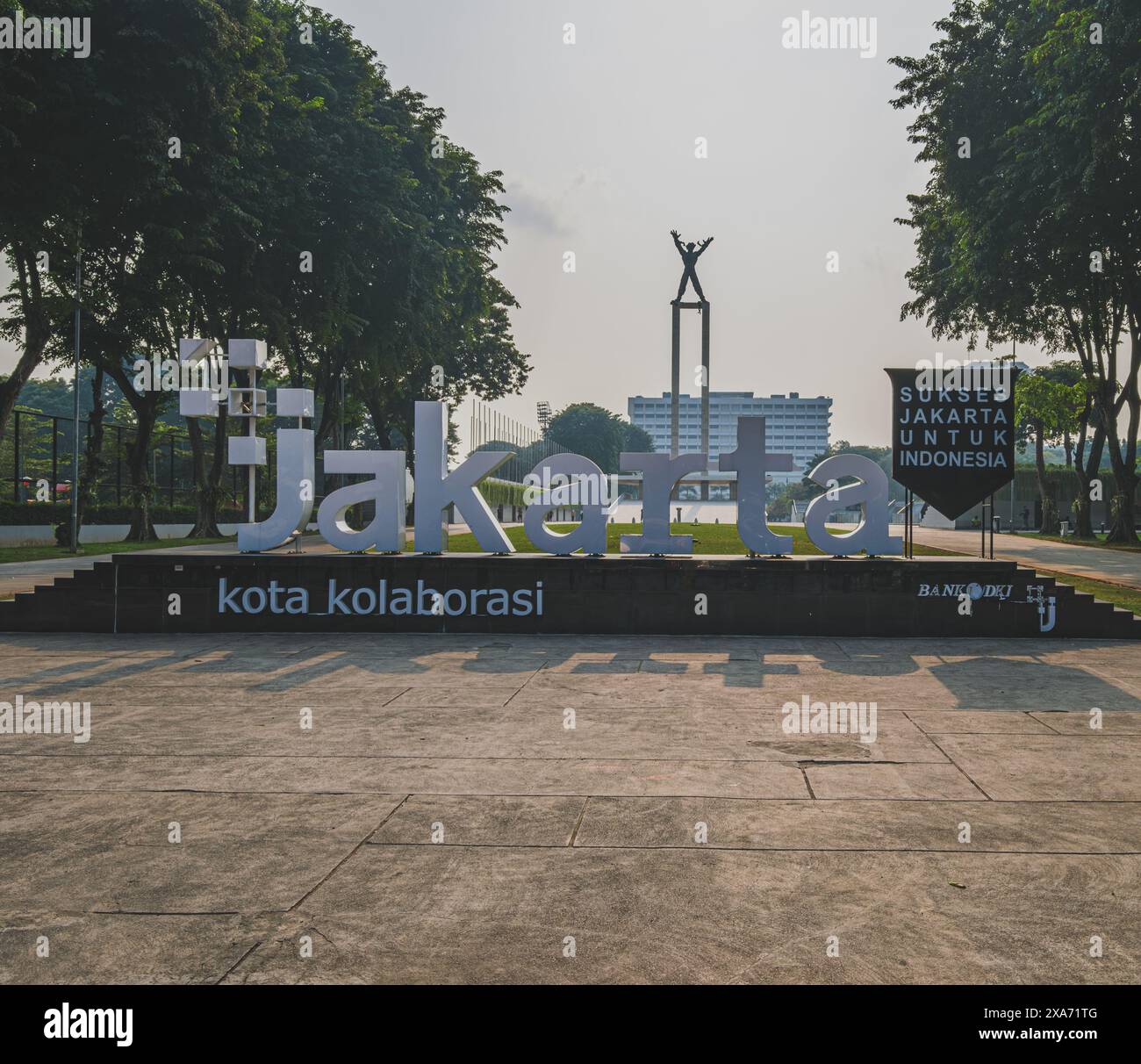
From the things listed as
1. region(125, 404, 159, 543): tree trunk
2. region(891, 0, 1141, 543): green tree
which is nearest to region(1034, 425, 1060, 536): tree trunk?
region(891, 0, 1141, 543): green tree

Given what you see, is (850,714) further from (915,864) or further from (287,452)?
(287,452)

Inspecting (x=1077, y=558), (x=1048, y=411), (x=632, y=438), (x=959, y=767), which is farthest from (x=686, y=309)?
(x=632, y=438)

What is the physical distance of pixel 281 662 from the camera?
41.7 ft

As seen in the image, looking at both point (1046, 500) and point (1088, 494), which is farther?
point (1046, 500)

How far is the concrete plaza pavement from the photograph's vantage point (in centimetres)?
425

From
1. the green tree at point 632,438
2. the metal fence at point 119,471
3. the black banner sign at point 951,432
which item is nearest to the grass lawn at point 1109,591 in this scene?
the black banner sign at point 951,432

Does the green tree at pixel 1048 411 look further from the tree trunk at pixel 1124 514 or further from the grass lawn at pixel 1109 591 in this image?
the grass lawn at pixel 1109 591

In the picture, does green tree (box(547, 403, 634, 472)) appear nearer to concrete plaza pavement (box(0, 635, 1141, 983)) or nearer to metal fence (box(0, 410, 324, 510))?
metal fence (box(0, 410, 324, 510))

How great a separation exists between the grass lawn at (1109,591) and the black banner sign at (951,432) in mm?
2120

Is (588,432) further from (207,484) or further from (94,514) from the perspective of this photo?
(207,484)

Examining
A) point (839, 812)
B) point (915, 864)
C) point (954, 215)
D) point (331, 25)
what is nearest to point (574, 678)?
point (839, 812)

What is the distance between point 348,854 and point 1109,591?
1870cm

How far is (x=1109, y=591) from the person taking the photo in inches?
785
